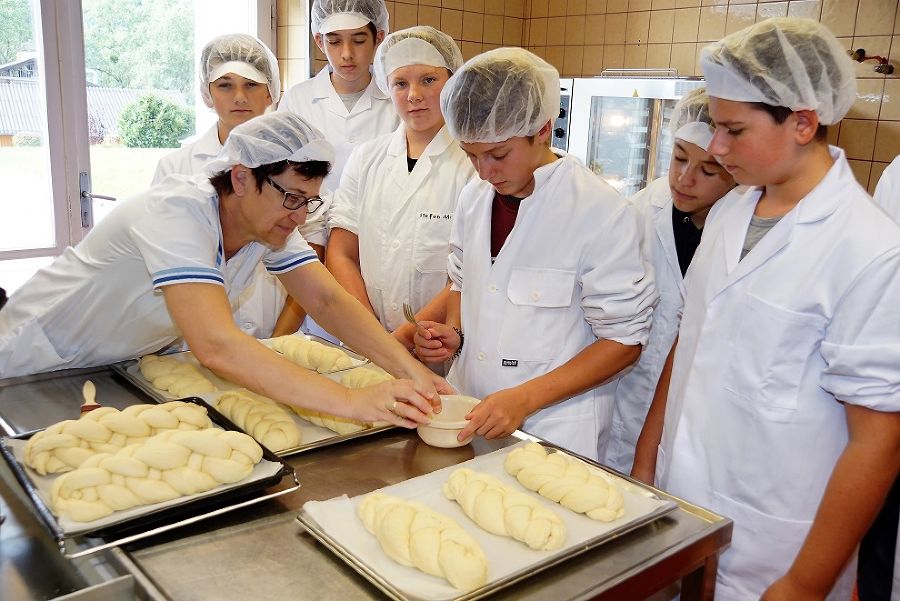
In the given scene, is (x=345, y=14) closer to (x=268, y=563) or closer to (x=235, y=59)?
(x=235, y=59)

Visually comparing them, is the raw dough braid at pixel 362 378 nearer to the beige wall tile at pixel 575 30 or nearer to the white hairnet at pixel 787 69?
the white hairnet at pixel 787 69

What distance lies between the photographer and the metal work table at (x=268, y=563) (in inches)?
38.4

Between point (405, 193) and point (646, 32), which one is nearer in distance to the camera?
point (405, 193)

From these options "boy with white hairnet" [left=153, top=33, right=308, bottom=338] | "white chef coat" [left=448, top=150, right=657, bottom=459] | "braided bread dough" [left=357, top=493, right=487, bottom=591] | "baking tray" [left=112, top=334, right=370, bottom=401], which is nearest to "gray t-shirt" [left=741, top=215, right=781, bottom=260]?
"white chef coat" [left=448, top=150, right=657, bottom=459]

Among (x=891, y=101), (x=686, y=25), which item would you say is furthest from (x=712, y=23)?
(x=891, y=101)

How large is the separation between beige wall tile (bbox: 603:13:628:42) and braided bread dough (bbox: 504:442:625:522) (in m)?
3.49

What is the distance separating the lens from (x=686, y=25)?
155 inches

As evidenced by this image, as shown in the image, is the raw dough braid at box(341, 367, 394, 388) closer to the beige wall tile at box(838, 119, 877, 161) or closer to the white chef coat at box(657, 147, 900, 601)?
the white chef coat at box(657, 147, 900, 601)

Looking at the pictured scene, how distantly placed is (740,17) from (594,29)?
0.92 meters

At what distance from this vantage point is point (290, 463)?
1.35 metres

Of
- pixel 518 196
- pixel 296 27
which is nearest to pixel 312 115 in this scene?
pixel 296 27

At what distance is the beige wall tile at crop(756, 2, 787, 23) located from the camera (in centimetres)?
357

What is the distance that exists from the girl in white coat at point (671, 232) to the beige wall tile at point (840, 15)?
1.93 meters

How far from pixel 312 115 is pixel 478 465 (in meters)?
2.05
